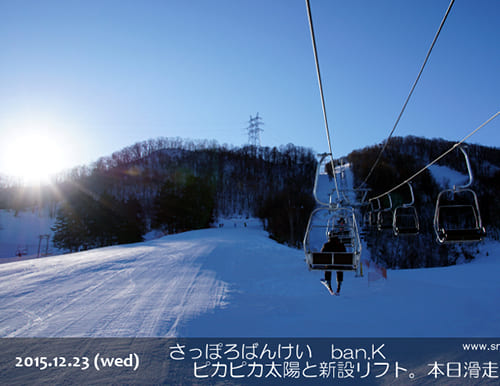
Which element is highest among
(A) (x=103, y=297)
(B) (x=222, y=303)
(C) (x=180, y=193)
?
(C) (x=180, y=193)

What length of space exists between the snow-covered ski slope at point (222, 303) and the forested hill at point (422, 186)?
901 inches

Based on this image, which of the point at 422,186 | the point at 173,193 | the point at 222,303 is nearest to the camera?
the point at 222,303

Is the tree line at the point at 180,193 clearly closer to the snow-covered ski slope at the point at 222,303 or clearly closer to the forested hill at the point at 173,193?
the forested hill at the point at 173,193

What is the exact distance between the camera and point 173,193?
4191 cm

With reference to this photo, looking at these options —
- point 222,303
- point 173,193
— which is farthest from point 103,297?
point 173,193

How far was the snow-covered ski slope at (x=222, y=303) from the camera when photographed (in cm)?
646

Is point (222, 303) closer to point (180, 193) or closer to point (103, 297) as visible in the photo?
point (103, 297)

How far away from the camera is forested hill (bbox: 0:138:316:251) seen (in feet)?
131

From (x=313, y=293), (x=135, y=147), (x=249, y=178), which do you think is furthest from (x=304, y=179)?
(x=313, y=293)

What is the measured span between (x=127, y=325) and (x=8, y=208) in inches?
3405

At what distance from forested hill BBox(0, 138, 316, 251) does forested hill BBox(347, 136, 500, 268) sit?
14411 mm

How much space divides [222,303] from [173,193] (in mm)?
35336

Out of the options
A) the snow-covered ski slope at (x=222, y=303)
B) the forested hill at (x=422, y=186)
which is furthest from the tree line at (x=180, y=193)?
the snow-covered ski slope at (x=222, y=303)

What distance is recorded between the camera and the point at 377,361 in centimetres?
565
